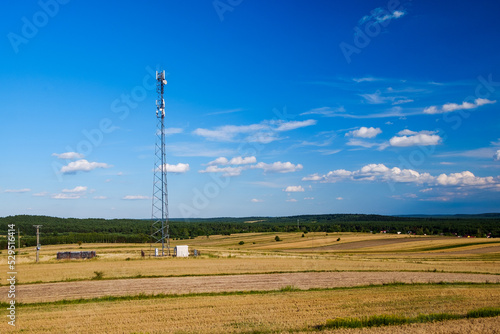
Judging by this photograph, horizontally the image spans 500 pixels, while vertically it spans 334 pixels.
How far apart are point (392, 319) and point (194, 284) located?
17.9m

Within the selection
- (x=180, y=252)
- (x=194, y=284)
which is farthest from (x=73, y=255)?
(x=194, y=284)

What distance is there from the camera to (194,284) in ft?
102

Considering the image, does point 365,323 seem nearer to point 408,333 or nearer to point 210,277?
point 408,333

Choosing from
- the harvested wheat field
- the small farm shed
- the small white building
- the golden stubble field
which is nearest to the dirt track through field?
the golden stubble field

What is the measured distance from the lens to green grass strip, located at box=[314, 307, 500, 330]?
54.4 ft

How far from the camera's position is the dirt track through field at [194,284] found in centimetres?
2716

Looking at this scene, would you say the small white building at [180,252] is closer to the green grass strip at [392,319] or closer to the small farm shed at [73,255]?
the small farm shed at [73,255]

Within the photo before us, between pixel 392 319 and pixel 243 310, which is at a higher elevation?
pixel 392 319

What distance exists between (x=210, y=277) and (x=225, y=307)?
50.4ft

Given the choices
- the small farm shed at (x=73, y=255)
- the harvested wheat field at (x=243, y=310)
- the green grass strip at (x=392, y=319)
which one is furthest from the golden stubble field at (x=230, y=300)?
the small farm shed at (x=73, y=255)

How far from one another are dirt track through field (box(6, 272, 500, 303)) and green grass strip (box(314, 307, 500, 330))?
12.2 meters

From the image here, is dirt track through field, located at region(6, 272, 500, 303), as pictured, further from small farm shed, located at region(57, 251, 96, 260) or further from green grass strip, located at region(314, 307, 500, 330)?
small farm shed, located at region(57, 251, 96, 260)

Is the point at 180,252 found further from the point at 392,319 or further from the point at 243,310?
the point at 392,319

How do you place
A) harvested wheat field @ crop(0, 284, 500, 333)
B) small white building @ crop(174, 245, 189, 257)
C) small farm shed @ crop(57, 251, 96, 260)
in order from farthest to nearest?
small white building @ crop(174, 245, 189, 257)
small farm shed @ crop(57, 251, 96, 260)
harvested wheat field @ crop(0, 284, 500, 333)
